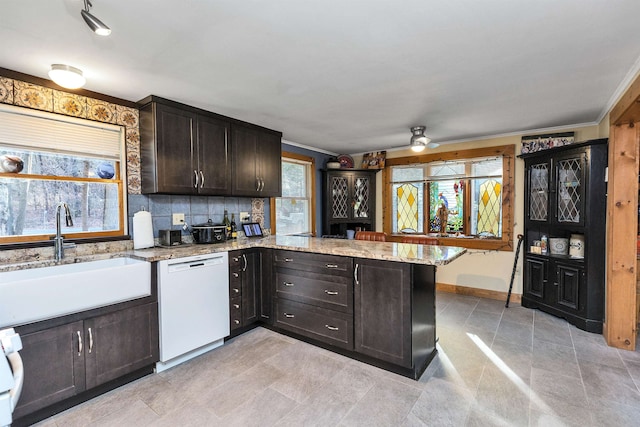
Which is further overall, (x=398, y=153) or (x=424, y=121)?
(x=398, y=153)

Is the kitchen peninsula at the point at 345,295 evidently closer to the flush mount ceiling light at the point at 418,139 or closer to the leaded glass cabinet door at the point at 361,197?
the flush mount ceiling light at the point at 418,139

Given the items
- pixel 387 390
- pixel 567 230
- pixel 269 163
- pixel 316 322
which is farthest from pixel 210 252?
pixel 567 230

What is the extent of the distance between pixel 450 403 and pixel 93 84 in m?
3.58

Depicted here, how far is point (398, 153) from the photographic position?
199 inches

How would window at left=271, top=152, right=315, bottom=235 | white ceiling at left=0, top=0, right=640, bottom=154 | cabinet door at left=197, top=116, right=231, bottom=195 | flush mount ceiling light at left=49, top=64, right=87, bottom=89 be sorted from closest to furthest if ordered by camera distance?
white ceiling at left=0, top=0, right=640, bottom=154 < flush mount ceiling light at left=49, top=64, right=87, bottom=89 < cabinet door at left=197, top=116, right=231, bottom=195 < window at left=271, top=152, right=315, bottom=235

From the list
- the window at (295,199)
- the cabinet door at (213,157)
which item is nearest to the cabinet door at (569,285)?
the window at (295,199)

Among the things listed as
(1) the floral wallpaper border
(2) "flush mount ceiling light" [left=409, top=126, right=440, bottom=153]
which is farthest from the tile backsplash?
(2) "flush mount ceiling light" [left=409, top=126, right=440, bottom=153]

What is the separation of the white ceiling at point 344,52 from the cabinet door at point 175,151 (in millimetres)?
194

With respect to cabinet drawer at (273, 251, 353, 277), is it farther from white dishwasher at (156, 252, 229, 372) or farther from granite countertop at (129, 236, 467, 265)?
white dishwasher at (156, 252, 229, 372)

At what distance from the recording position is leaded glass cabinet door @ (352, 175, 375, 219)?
512cm

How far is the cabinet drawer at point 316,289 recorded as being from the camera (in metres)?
2.60

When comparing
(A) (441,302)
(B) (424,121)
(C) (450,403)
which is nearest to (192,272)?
(C) (450,403)

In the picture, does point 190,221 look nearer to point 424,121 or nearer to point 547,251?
point 424,121

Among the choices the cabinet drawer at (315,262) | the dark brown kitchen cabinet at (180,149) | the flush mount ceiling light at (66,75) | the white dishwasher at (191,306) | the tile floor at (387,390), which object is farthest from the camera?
the dark brown kitchen cabinet at (180,149)
